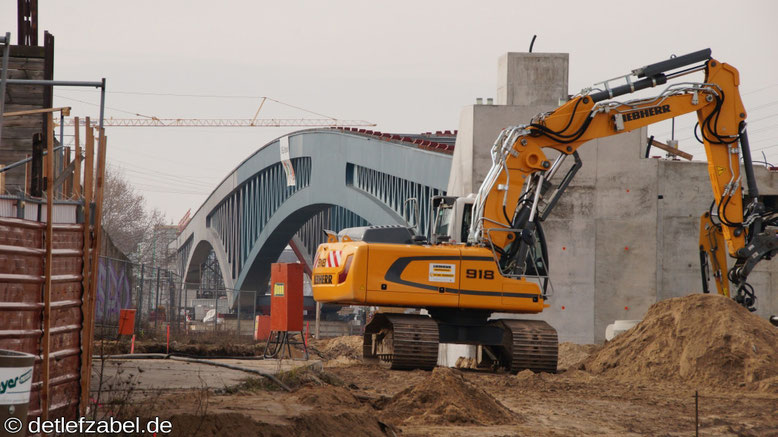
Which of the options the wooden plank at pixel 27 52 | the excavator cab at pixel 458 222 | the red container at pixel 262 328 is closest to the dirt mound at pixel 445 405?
the excavator cab at pixel 458 222

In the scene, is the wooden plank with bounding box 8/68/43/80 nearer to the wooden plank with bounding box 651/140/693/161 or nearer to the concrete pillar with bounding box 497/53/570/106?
the concrete pillar with bounding box 497/53/570/106

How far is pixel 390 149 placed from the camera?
142 feet

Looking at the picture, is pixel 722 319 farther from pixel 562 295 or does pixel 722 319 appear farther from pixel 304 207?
pixel 304 207

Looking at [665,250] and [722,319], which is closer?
[722,319]

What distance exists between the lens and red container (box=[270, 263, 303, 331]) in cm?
2105

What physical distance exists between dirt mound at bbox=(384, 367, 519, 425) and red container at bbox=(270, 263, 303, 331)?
831 centimetres

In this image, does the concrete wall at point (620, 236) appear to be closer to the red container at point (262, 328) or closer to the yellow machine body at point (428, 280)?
the yellow machine body at point (428, 280)

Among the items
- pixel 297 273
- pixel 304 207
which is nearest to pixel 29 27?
pixel 297 273

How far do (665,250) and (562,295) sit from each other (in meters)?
3.13

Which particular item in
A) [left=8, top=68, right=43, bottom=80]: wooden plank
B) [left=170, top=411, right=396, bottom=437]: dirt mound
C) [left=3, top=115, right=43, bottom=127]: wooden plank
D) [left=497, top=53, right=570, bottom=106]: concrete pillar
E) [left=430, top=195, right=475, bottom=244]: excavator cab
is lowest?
[left=170, top=411, right=396, bottom=437]: dirt mound

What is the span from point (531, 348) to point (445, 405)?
222 inches

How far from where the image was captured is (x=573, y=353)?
2320cm

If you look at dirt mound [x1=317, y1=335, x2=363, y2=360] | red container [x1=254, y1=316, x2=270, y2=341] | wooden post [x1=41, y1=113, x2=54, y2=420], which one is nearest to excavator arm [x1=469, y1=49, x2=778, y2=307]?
wooden post [x1=41, y1=113, x2=54, y2=420]

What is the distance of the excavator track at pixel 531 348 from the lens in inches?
688
